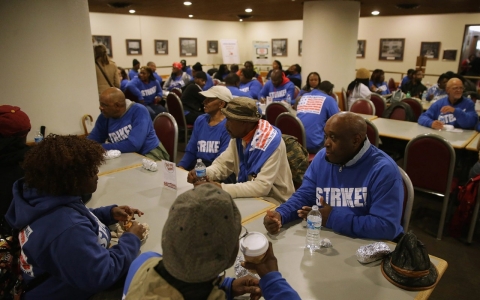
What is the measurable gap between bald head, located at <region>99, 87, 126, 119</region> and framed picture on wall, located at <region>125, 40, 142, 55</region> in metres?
8.95

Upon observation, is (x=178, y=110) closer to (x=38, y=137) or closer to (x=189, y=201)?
(x=38, y=137)

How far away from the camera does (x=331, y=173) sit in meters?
1.96

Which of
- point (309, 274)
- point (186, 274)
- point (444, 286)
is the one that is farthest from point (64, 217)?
point (444, 286)

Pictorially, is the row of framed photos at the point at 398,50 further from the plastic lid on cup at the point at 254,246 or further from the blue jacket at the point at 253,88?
the plastic lid on cup at the point at 254,246

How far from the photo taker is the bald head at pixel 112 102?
3.19 meters

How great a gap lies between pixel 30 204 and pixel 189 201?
31.1 inches

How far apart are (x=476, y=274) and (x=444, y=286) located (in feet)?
1.17

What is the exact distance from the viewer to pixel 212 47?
13.8 meters

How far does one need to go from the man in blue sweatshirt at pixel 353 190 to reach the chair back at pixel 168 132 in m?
1.79

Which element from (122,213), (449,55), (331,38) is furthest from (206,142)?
(449,55)

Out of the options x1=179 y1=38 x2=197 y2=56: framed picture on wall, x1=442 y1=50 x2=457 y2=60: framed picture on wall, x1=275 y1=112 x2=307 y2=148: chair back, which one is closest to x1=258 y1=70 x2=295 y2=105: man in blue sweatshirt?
x1=275 y1=112 x2=307 y2=148: chair back

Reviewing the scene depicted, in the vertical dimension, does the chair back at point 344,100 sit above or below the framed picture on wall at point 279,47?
below

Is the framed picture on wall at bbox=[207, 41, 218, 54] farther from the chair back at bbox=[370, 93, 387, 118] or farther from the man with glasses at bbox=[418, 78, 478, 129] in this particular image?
the man with glasses at bbox=[418, 78, 478, 129]

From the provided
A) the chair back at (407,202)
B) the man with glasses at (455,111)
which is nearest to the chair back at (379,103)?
the man with glasses at (455,111)
